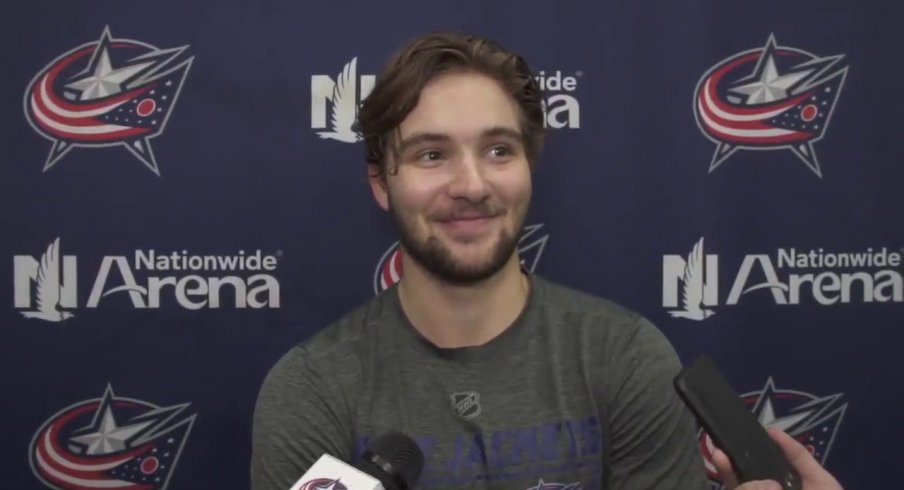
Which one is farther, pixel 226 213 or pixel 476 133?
pixel 226 213

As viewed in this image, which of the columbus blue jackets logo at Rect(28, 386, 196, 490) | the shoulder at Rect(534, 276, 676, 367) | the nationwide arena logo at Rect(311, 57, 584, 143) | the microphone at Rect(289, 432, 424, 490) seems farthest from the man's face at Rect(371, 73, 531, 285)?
the columbus blue jackets logo at Rect(28, 386, 196, 490)

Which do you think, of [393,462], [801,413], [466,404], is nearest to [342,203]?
[466,404]

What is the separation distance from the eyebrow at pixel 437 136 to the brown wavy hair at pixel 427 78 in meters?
0.02

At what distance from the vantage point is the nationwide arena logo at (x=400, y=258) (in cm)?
152

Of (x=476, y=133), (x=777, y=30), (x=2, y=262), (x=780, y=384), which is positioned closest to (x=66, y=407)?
(x=2, y=262)

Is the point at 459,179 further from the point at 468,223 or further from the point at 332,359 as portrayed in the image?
the point at 332,359

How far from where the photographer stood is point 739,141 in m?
1.54

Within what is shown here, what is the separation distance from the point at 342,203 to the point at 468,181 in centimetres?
52

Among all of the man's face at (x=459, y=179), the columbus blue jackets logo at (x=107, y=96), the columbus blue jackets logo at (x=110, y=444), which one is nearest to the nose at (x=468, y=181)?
the man's face at (x=459, y=179)

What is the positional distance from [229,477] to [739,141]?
3.60ft

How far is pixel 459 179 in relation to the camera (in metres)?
1.03

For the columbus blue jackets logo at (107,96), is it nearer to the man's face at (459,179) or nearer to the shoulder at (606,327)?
the man's face at (459,179)

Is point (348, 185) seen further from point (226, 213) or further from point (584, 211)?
point (584, 211)

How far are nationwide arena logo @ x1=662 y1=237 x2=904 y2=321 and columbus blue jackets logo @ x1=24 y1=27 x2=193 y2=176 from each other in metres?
0.93
